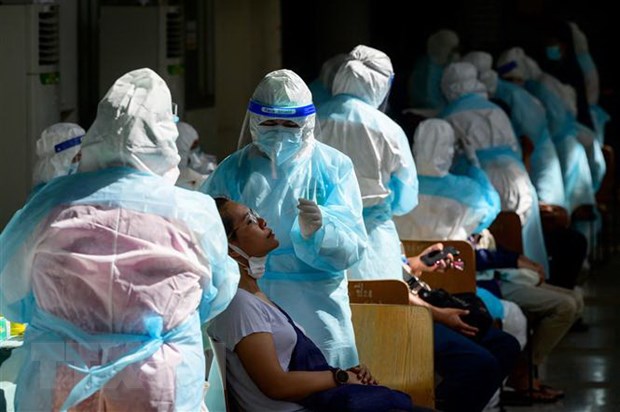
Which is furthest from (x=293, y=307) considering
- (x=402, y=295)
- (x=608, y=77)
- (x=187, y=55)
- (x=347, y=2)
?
(x=608, y=77)

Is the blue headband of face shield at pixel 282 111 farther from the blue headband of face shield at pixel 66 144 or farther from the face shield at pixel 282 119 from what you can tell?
the blue headband of face shield at pixel 66 144

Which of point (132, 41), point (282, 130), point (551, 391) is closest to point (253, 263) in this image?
point (282, 130)

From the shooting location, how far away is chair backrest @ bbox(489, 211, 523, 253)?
7.22 metres

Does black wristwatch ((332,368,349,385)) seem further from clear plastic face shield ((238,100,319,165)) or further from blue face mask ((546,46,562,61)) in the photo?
blue face mask ((546,46,562,61))

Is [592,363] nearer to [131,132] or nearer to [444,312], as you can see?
[444,312]

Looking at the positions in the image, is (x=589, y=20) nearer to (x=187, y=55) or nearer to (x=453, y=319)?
(x=187, y=55)

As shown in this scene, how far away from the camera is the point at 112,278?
137 inches

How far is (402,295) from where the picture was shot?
5.22 meters

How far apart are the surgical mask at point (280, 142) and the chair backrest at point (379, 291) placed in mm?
647

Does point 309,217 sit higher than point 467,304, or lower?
higher

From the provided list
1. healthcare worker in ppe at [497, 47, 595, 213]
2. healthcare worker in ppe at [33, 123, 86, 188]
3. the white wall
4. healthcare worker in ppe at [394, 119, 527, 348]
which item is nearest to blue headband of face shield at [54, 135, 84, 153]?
healthcare worker in ppe at [33, 123, 86, 188]

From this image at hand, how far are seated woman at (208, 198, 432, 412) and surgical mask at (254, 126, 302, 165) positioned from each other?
0.55 meters

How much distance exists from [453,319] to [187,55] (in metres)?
3.86

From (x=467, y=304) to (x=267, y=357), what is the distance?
1.89 metres
